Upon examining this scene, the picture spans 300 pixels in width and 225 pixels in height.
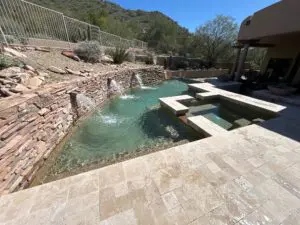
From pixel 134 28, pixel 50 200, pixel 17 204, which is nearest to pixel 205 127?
pixel 50 200

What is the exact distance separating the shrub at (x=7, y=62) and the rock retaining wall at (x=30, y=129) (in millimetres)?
945

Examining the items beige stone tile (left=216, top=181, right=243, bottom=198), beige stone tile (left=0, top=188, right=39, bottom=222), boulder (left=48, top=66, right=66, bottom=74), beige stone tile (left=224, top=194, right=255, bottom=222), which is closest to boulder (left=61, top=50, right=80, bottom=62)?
boulder (left=48, top=66, right=66, bottom=74)

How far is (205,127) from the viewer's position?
9.86 feet

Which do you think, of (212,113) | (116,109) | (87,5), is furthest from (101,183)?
(87,5)

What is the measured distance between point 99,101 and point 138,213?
4.48 m

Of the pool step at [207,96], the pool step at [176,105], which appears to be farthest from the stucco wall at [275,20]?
the pool step at [176,105]

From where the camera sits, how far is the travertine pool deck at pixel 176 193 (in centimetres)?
135

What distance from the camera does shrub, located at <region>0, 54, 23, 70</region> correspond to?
115 inches

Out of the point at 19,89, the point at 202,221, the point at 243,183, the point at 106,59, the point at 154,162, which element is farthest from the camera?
the point at 106,59

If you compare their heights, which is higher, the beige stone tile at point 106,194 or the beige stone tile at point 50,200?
the beige stone tile at point 106,194

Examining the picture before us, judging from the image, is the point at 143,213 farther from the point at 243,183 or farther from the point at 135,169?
the point at 243,183

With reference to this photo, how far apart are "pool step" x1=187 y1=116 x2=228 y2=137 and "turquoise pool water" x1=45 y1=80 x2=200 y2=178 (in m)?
0.20

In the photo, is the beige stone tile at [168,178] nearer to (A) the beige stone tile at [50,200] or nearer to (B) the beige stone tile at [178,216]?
(B) the beige stone tile at [178,216]

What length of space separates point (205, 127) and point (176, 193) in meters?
1.77
